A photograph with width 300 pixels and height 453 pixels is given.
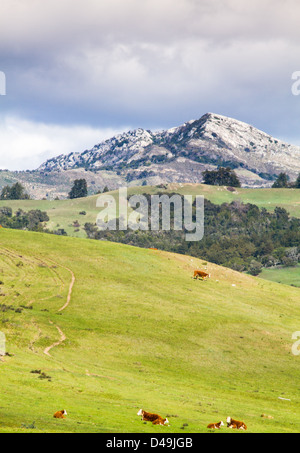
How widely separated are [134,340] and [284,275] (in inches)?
5710

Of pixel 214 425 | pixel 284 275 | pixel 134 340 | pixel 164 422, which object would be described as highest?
pixel 284 275

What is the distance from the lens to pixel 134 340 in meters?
55.3

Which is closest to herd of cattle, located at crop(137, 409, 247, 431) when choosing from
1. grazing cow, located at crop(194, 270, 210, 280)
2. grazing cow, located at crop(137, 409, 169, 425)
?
grazing cow, located at crop(137, 409, 169, 425)

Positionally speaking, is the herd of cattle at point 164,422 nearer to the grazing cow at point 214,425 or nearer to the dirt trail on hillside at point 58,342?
the grazing cow at point 214,425

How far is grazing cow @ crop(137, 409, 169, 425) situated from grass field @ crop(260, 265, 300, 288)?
153 m

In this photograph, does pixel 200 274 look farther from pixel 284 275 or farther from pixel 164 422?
pixel 284 275

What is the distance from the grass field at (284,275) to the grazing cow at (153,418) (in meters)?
153

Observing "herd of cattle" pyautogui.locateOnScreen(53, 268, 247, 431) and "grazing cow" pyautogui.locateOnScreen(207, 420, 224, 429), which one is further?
"grazing cow" pyautogui.locateOnScreen(207, 420, 224, 429)

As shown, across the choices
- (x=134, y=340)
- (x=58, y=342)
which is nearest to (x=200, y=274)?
(x=134, y=340)

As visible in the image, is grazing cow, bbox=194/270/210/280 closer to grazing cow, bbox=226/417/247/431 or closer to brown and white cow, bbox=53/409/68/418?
grazing cow, bbox=226/417/247/431

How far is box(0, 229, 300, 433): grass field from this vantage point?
1293 inches

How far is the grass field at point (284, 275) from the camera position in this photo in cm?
17975

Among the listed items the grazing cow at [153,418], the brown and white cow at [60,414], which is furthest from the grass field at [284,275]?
the brown and white cow at [60,414]
